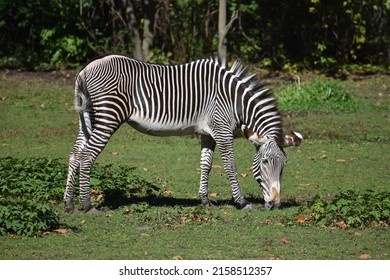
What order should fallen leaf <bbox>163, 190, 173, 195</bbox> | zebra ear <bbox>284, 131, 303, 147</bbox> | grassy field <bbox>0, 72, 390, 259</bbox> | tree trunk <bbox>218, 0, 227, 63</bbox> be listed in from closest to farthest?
grassy field <bbox>0, 72, 390, 259</bbox>
zebra ear <bbox>284, 131, 303, 147</bbox>
fallen leaf <bbox>163, 190, 173, 195</bbox>
tree trunk <bbox>218, 0, 227, 63</bbox>

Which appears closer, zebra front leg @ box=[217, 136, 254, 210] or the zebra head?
the zebra head

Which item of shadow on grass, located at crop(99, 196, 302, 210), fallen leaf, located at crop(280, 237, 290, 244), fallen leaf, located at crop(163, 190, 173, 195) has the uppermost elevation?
fallen leaf, located at crop(280, 237, 290, 244)

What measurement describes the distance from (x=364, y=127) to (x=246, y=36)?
732 cm

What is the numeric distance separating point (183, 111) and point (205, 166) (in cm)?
80

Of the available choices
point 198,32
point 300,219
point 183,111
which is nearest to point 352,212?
point 300,219

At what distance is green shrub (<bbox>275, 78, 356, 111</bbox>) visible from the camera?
1972 centimetres

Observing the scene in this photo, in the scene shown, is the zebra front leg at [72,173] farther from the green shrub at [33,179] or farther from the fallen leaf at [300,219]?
the fallen leaf at [300,219]

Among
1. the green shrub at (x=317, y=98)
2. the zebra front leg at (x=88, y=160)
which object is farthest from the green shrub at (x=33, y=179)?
the green shrub at (x=317, y=98)

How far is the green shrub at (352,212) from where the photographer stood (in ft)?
33.1

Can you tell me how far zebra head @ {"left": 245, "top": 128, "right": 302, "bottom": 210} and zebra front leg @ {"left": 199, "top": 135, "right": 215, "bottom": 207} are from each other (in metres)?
Result: 0.71

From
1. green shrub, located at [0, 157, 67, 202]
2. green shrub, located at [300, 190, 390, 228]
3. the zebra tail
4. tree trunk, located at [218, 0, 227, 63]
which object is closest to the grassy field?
green shrub, located at [300, 190, 390, 228]

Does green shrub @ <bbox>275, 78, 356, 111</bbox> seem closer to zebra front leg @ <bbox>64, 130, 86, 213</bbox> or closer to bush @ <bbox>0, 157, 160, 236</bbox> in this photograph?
bush @ <bbox>0, 157, 160, 236</bbox>

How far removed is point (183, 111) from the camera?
37.4 feet
